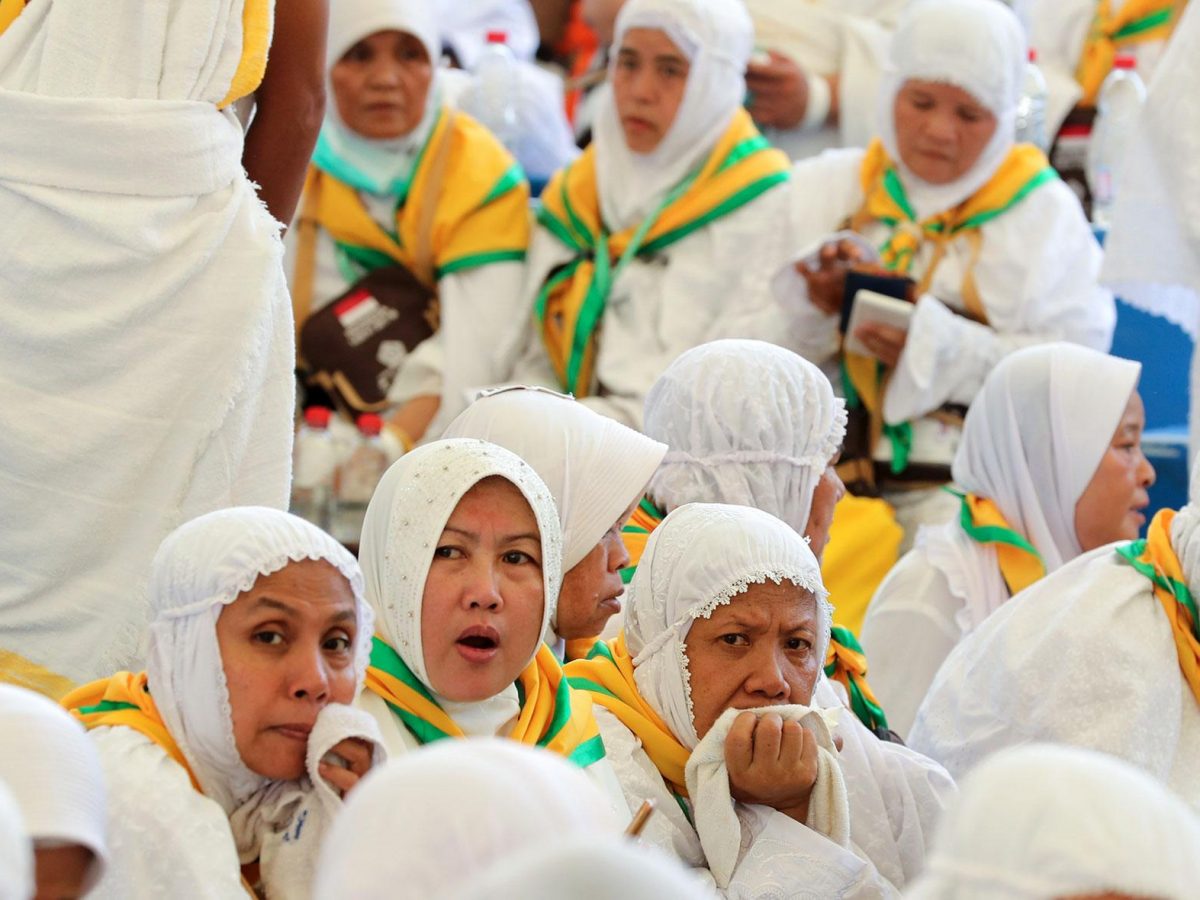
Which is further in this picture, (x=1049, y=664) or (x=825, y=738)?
(x=1049, y=664)

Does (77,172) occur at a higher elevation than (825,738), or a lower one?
higher

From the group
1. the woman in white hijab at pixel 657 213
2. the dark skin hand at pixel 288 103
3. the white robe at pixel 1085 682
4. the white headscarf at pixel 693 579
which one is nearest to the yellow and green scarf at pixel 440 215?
the woman in white hijab at pixel 657 213

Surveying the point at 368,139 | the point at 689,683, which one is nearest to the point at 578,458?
the point at 689,683

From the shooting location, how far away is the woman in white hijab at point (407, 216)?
18.1 ft

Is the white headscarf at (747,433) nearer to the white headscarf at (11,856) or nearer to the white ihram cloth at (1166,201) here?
the white ihram cloth at (1166,201)

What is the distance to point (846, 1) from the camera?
680cm

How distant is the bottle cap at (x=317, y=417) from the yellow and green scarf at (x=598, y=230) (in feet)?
2.11

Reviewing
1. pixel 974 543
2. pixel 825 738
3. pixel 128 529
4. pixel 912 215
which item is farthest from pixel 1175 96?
pixel 128 529

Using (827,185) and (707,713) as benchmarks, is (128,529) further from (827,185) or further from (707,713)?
(827,185)

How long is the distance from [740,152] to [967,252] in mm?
A: 687

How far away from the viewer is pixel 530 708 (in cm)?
284

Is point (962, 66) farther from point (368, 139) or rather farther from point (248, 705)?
point (248, 705)

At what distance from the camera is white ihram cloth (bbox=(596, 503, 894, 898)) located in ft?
9.38

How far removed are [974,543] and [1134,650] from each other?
3.08 feet
